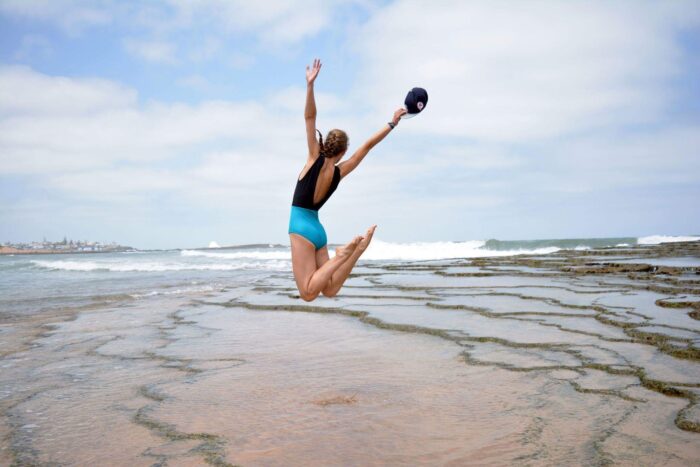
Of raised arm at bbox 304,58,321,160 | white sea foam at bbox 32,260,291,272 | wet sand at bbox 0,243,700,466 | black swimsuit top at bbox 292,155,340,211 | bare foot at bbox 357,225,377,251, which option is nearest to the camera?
wet sand at bbox 0,243,700,466

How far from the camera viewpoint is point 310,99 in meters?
4.37

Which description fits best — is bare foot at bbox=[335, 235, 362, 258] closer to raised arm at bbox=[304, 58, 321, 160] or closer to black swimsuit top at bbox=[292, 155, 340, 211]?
black swimsuit top at bbox=[292, 155, 340, 211]

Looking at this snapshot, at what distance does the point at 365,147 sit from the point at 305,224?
840 millimetres

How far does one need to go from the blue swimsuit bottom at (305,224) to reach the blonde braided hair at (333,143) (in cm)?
52

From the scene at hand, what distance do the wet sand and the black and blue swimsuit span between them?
3.39ft

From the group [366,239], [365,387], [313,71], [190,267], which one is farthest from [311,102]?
[190,267]

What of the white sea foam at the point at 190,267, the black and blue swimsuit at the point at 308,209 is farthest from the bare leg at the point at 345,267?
the white sea foam at the point at 190,267

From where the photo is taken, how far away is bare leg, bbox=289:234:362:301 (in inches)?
190

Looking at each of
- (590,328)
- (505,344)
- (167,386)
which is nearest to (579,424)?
(505,344)

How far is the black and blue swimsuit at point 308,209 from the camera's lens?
4793 millimetres

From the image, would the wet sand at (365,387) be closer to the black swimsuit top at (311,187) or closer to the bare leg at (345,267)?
the bare leg at (345,267)

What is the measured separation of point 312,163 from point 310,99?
1.85ft

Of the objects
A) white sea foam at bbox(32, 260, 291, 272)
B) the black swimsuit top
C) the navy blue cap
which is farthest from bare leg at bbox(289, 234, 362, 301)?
white sea foam at bbox(32, 260, 291, 272)

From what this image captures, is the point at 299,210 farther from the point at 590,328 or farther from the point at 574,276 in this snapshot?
the point at 574,276
